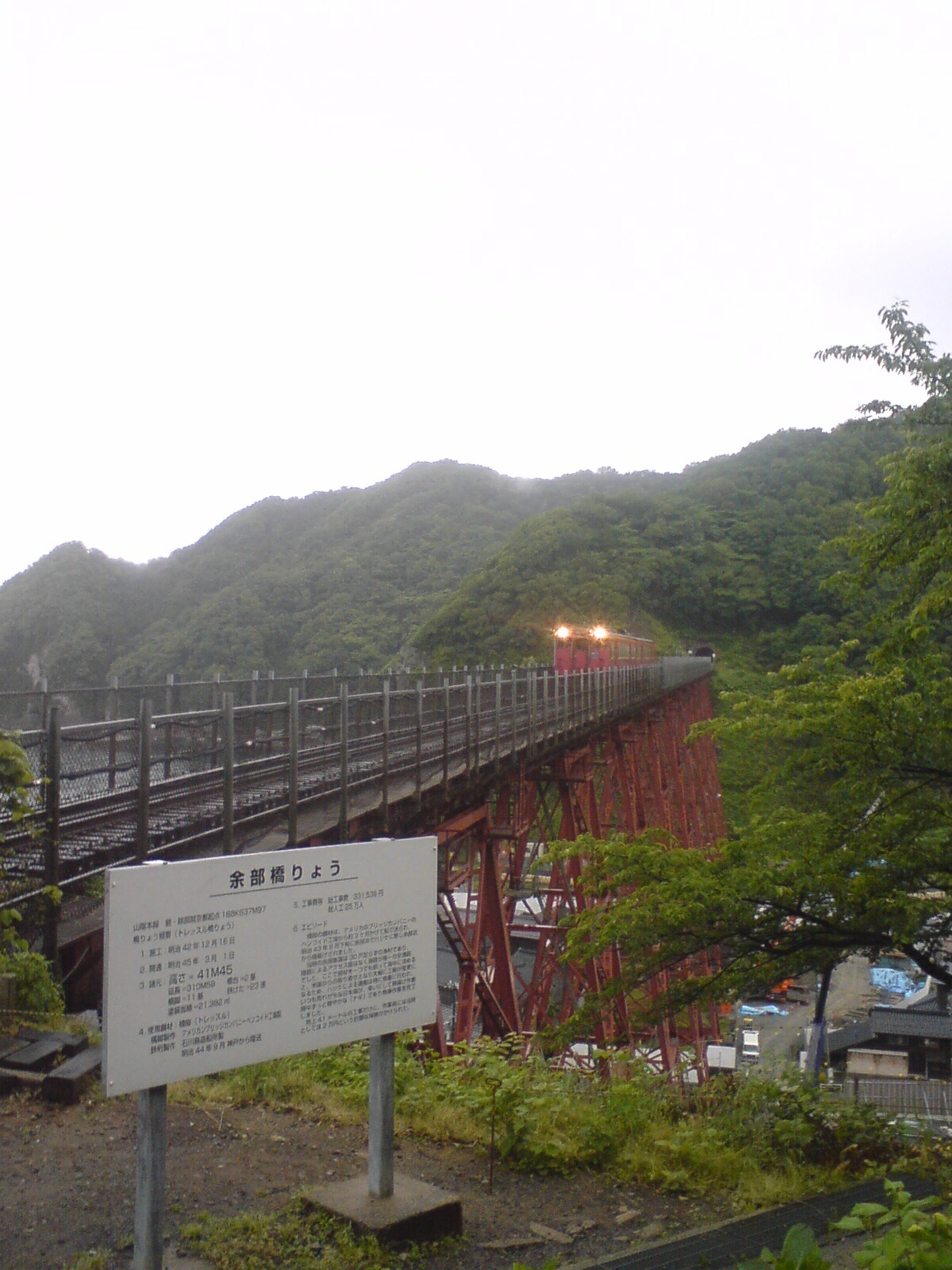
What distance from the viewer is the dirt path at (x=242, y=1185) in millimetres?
2902

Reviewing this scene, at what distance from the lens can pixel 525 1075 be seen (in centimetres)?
440

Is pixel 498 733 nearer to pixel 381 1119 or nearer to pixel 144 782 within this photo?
pixel 144 782

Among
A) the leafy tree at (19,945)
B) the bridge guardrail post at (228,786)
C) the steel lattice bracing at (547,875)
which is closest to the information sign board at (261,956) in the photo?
the leafy tree at (19,945)

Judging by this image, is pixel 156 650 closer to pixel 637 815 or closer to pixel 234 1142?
pixel 637 815

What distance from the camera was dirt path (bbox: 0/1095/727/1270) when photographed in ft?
9.52

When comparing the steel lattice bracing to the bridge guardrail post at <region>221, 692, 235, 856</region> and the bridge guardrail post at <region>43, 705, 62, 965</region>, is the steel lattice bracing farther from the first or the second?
the bridge guardrail post at <region>43, 705, 62, 965</region>

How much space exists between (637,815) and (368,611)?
116 ft

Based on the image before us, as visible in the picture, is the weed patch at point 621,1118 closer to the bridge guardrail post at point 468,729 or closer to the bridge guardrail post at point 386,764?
the bridge guardrail post at point 386,764

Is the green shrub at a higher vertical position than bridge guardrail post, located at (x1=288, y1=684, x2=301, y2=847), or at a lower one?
lower

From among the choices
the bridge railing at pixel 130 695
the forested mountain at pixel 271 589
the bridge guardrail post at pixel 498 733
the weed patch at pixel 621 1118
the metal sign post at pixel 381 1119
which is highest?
the forested mountain at pixel 271 589

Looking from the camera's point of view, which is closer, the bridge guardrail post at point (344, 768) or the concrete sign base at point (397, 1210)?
the concrete sign base at point (397, 1210)

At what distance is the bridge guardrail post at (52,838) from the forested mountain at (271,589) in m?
17.6

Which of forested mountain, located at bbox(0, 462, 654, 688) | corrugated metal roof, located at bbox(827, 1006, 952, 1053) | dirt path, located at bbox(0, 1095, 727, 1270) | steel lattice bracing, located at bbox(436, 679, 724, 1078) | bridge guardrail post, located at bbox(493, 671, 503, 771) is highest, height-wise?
forested mountain, located at bbox(0, 462, 654, 688)

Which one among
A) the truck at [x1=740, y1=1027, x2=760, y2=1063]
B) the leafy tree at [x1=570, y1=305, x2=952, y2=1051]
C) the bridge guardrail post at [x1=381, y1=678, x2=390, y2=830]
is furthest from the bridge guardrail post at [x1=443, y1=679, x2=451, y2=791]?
the truck at [x1=740, y1=1027, x2=760, y2=1063]
